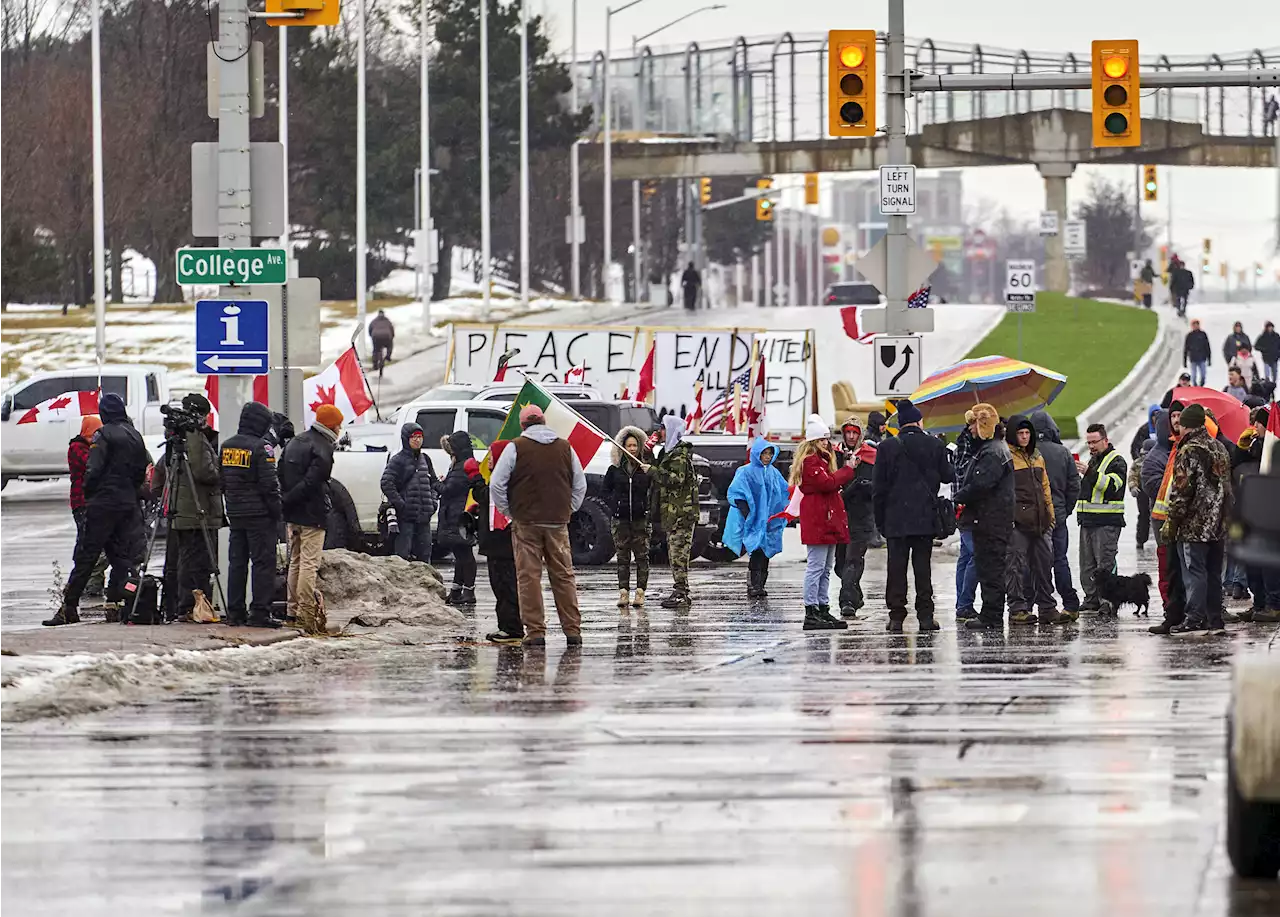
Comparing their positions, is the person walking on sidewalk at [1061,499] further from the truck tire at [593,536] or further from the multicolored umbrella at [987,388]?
the truck tire at [593,536]

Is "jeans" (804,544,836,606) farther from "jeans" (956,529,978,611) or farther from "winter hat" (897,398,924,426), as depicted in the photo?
"jeans" (956,529,978,611)

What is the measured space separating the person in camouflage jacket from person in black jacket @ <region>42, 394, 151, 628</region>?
442 cm

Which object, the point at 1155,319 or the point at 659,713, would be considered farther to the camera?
the point at 1155,319

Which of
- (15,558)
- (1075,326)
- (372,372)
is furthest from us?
(1075,326)

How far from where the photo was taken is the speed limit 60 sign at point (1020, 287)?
39.2 metres

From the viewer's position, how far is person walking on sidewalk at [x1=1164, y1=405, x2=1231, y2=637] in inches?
667

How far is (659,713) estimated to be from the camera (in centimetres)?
1257

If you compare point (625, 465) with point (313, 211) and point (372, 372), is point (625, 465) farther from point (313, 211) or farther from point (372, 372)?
point (313, 211)

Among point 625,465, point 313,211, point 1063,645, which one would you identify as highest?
point 313,211

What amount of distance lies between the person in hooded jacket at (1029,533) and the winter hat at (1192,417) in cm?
160

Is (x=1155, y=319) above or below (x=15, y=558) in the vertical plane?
above

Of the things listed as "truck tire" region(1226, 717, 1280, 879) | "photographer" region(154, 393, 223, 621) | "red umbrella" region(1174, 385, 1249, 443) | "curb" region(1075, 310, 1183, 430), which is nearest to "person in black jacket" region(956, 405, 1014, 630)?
"red umbrella" region(1174, 385, 1249, 443)

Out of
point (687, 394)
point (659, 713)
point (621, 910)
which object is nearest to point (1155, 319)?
point (687, 394)

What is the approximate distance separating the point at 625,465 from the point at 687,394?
19.6 metres
